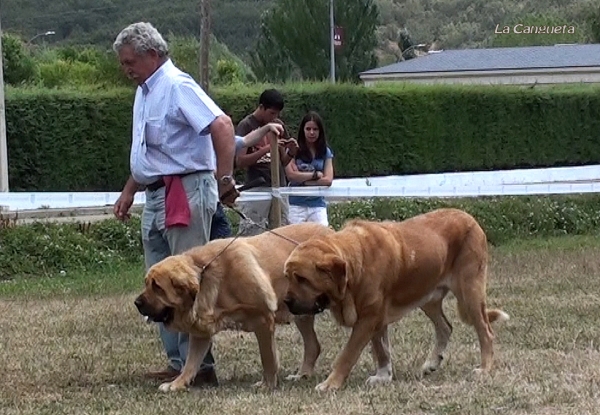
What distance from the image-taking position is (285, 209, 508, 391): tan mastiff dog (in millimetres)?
6539

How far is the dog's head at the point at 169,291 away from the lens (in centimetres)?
652

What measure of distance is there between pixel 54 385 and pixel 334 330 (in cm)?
274

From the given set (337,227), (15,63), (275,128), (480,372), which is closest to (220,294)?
(480,372)

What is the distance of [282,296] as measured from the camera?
693 cm

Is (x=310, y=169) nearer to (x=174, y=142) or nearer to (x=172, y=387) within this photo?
(x=174, y=142)

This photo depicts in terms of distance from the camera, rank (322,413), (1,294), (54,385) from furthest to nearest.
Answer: (1,294) → (54,385) → (322,413)

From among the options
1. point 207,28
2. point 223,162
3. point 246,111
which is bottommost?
point 246,111

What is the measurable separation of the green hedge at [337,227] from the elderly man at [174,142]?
7469 mm

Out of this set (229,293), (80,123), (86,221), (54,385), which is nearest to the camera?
(229,293)

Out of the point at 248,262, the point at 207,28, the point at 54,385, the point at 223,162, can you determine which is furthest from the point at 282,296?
the point at 207,28

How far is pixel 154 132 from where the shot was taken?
6996 mm

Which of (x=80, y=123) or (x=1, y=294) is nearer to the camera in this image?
(x=1, y=294)

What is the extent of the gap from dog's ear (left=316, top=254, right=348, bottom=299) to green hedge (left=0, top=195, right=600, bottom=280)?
825 centimetres

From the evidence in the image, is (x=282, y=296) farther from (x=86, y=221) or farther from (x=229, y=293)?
(x=86, y=221)
